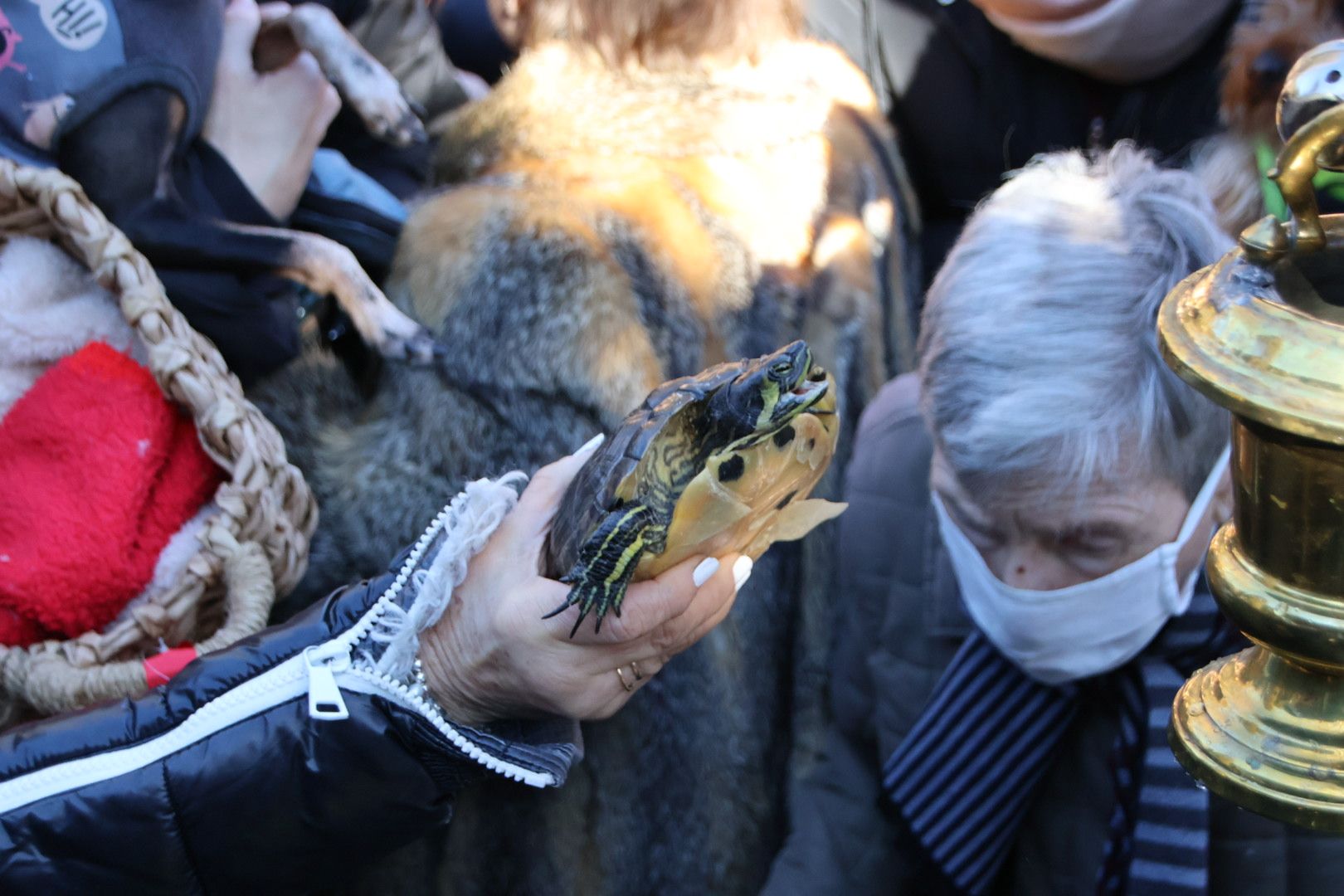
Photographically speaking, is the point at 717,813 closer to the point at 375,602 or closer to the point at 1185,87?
the point at 375,602

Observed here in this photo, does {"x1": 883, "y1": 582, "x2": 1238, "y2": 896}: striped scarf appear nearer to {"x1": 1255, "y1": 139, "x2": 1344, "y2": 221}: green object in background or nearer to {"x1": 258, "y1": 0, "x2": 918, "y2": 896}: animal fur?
{"x1": 258, "y1": 0, "x2": 918, "y2": 896}: animal fur

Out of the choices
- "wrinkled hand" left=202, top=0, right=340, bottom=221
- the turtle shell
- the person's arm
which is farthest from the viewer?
"wrinkled hand" left=202, top=0, right=340, bottom=221

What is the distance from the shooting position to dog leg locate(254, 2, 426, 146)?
5.00 ft

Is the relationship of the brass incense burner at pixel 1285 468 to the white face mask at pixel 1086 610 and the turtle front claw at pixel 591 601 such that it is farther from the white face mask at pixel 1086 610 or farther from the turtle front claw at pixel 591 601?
the white face mask at pixel 1086 610

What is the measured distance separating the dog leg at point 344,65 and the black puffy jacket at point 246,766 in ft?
2.97

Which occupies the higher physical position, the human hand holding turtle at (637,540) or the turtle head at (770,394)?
the turtle head at (770,394)

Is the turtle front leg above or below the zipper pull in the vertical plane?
above

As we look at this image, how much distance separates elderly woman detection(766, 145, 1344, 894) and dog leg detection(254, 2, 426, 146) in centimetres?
95

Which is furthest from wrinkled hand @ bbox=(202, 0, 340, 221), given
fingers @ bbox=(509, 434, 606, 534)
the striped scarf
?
the striped scarf

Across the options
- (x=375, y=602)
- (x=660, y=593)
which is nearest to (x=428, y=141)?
(x=375, y=602)

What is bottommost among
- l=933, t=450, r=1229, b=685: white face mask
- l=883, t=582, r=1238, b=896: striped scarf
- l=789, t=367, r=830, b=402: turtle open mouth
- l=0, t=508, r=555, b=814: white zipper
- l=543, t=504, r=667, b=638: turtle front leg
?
l=883, t=582, r=1238, b=896: striped scarf

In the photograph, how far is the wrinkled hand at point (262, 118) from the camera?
1417 mm

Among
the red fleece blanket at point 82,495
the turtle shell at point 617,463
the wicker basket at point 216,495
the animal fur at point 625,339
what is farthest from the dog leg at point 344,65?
the turtle shell at point 617,463

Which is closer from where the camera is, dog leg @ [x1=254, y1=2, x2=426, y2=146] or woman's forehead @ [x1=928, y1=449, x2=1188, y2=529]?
woman's forehead @ [x1=928, y1=449, x2=1188, y2=529]
